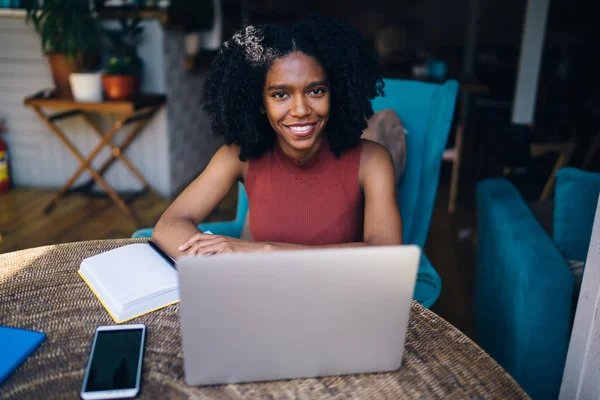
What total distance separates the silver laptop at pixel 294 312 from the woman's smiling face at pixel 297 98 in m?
0.70

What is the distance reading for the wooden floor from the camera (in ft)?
9.76

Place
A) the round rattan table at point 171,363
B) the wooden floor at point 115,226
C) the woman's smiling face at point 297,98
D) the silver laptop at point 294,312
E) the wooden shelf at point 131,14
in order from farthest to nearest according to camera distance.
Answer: the wooden shelf at point 131,14
the wooden floor at point 115,226
the woman's smiling face at point 297,98
the round rattan table at point 171,363
the silver laptop at point 294,312

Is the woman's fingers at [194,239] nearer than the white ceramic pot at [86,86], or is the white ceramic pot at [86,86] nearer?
the woman's fingers at [194,239]

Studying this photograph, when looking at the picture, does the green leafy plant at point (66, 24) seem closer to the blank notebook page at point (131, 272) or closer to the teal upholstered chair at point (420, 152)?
the teal upholstered chair at point (420, 152)

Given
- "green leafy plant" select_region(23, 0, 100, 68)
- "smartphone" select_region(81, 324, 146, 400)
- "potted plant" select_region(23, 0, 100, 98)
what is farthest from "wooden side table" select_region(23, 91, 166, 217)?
"smartphone" select_region(81, 324, 146, 400)

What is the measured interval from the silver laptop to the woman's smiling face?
2.31ft

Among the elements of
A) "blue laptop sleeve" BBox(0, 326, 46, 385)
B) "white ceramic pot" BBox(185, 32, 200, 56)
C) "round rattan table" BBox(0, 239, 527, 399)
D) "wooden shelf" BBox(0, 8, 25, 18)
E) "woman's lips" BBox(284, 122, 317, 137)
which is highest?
"wooden shelf" BBox(0, 8, 25, 18)

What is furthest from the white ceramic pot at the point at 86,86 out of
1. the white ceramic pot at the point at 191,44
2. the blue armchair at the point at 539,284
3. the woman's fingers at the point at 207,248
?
the blue armchair at the point at 539,284

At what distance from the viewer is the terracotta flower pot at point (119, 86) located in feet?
Result: 11.3

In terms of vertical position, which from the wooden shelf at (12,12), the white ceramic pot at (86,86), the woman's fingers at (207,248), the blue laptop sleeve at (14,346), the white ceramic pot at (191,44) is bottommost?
the blue laptop sleeve at (14,346)

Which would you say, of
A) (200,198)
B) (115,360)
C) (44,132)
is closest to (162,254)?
(200,198)

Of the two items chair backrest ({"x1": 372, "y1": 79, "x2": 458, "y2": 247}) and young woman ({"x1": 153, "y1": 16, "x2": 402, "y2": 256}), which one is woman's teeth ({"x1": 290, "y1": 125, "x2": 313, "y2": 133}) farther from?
chair backrest ({"x1": 372, "y1": 79, "x2": 458, "y2": 247})

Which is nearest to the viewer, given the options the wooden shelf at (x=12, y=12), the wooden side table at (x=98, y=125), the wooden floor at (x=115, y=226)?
the wooden floor at (x=115, y=226)

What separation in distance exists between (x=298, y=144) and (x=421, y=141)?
66 cm
